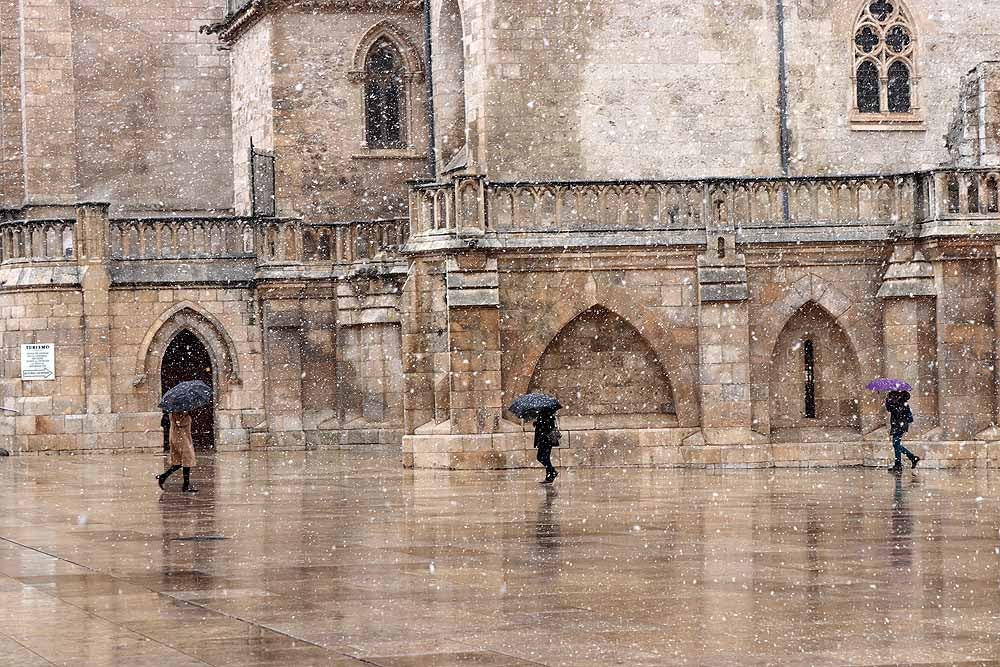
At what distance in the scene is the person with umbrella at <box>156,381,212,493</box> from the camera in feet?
84.2

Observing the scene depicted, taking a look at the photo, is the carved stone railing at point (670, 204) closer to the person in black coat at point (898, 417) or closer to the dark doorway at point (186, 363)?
the person in black coat at point (898, 417)

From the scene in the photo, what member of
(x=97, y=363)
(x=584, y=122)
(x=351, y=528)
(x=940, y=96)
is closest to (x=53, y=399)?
(x=97, y=363)

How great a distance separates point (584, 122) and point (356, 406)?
30.6ft

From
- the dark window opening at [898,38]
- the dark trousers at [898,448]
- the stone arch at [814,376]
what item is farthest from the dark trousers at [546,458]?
the dark window opening at [898,38]

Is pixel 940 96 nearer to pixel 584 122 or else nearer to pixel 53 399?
pixel 584 122

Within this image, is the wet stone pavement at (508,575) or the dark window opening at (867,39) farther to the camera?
the dark window opening at (867,39)

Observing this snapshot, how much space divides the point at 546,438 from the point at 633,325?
3.93 meters

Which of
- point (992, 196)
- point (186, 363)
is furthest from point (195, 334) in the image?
Result: point (992, 196)

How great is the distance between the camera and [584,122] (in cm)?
3488

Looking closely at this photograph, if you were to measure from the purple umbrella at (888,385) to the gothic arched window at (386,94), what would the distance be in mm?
16703

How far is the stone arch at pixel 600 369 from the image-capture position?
31250mm

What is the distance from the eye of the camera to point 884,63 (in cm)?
3588

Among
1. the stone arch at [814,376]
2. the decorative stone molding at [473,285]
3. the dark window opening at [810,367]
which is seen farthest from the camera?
the dark window opening at [810,367]

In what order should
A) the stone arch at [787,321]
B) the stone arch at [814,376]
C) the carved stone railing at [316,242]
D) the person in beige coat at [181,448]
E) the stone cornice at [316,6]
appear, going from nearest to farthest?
the person in beige coat at [181,448], the stone arch at [787,321], the stone arch at [814,376], the carved stone railing at [316,242], the stone cornice at [316,6]
